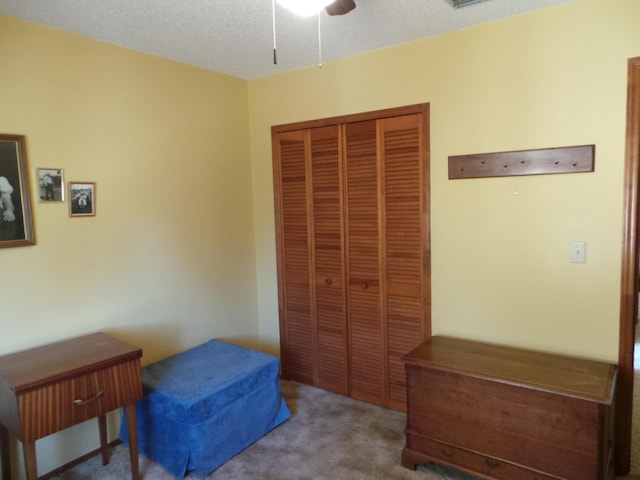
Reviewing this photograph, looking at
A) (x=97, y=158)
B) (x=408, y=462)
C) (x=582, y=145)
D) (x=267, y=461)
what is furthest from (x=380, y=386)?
(x=97, y=158)

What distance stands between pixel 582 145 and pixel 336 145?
1.43 metres

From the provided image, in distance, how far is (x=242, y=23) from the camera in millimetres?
2207

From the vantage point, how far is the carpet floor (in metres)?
2.21

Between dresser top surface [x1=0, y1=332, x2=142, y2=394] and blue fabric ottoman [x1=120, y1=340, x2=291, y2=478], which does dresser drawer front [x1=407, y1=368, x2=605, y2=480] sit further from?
dresser top surface [x1=0, y1=332, x2=142, y2=394]

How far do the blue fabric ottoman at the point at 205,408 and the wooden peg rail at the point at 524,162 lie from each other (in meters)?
1.62

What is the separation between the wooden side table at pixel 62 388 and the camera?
1716mm

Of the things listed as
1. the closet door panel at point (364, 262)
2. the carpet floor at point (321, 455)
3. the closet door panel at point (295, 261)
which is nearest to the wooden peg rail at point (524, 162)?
the closet door panel at point (364, 262)

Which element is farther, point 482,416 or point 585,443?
point 482,416

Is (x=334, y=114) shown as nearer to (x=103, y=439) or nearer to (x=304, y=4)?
(x=304, y=4)

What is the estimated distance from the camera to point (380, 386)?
287 centimetres

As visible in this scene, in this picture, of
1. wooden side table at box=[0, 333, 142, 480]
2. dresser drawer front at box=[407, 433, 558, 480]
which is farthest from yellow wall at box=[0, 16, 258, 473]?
dresser drawer front at box=[407, 433, 558, 480]

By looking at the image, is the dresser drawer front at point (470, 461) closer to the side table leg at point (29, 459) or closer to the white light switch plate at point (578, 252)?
the white light switch plate at point (578, 252)

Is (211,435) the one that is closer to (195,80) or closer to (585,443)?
(585,443)

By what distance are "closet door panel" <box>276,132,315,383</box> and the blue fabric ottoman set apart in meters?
0.54
